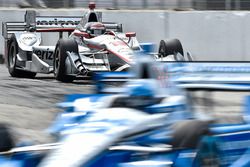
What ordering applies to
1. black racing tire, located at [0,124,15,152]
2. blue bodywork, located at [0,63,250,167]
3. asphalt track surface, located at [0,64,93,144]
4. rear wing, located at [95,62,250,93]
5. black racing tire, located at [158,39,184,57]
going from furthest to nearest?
black racing tire, located at [158,39,184,57] < asphalt track surface, located at [0,64,93,144] < rear wing, located at [95,62,250,93] < black racing tire, located at [0,124,15,152] < blue bodywork, located at [0,63,250,167]

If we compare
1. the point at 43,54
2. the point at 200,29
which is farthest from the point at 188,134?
the point at 200,29

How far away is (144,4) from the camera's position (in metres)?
16.3

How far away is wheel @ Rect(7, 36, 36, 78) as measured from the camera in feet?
46.6

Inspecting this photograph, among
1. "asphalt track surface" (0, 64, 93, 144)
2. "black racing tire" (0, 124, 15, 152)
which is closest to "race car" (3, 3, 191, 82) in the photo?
"asphalt track surface" (0, 64, 93, 144)

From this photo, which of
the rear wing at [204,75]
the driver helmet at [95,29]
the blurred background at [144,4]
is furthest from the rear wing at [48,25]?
Answer: the rear wing at [204,75]

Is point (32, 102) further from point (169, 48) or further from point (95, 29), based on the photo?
point (95, 29)

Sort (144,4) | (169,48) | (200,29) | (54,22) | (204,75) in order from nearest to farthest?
(204,75) < (169,48) < (54,22) < (200,29) < (144,4)

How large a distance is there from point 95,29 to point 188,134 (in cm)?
905

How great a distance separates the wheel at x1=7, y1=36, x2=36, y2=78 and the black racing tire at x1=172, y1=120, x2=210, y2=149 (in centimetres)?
966

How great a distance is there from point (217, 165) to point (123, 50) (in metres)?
7.96

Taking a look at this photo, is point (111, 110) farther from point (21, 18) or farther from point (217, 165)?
point (21, 18)

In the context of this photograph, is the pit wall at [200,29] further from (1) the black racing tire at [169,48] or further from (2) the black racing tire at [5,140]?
(2) the black racing tire at [5,140]

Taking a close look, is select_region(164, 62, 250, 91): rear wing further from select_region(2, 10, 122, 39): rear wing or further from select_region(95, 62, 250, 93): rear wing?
select_region(2, 10, 122, 39): rear wing

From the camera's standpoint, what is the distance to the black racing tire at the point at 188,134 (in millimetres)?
4758
